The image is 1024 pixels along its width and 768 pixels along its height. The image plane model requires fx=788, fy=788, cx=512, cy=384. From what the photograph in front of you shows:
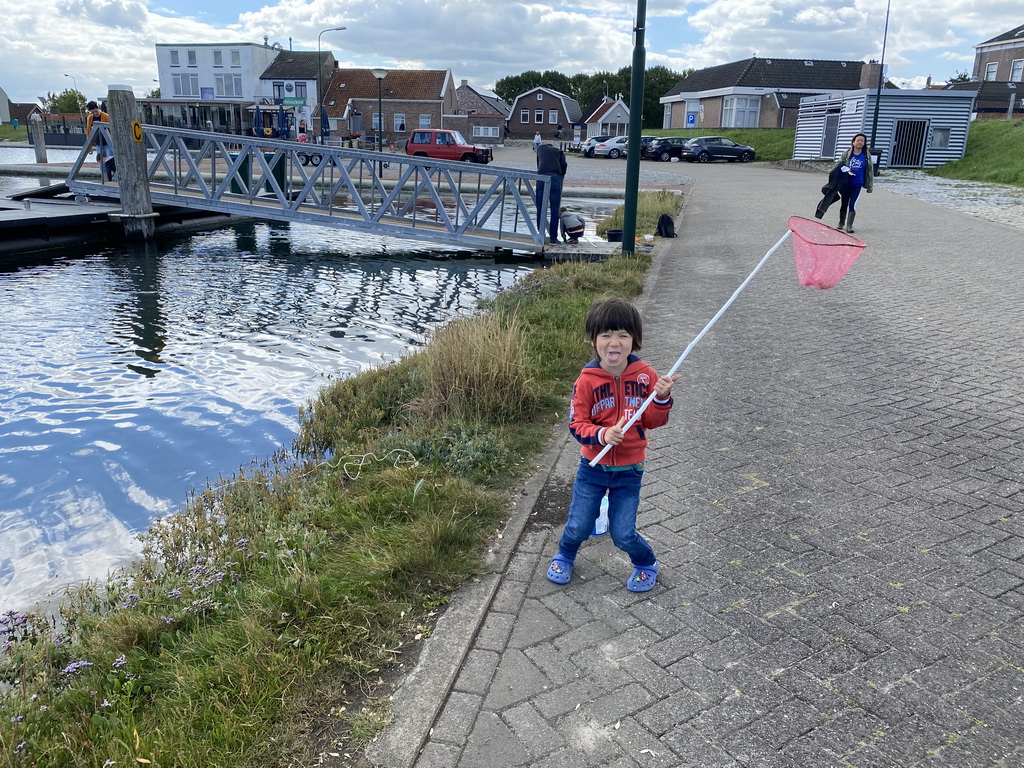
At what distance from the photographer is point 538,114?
8600cm

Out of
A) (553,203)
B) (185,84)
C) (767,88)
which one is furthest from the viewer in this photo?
(185,84)

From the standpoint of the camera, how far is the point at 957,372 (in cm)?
679

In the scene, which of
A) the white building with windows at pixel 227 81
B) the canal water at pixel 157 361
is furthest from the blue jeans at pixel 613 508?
the white building with windows at pixel 227 81

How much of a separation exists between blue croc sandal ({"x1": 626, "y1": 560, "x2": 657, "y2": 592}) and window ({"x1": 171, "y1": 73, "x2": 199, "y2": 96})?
87.4 meters

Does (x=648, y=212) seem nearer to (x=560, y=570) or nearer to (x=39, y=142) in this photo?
(x=560, y=570)

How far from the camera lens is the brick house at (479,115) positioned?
247ft

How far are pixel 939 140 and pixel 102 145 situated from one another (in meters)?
35.5

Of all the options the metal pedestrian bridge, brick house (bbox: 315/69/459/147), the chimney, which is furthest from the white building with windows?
the metal pedestrian bridge

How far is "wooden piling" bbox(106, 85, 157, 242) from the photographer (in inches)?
720

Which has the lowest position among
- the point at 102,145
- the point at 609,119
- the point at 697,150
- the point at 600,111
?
the point at 102,145

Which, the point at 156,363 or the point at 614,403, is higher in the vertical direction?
the point at 614,403

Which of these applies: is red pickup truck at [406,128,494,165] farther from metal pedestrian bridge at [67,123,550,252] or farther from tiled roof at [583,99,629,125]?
tiled roof at [583,99,629,125]

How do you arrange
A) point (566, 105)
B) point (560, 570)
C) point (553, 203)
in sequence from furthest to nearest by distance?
point (566, 105) → point (553, 203) → point (560, 570)

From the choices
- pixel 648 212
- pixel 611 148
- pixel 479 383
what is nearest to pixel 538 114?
pixel 611 148
